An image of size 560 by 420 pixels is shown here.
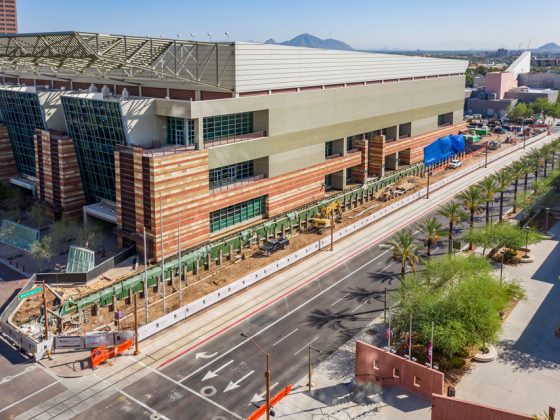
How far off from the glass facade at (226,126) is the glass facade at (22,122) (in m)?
25.1

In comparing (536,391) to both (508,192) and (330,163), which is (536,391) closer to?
(330,163)

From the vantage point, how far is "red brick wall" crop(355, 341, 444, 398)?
39.3m

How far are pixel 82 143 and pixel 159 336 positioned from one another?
34.8 meters

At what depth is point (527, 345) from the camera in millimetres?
46125

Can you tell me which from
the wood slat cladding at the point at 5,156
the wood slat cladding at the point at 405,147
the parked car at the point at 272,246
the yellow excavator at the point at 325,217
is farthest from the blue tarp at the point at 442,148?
the wood slat cladding at the point at 5,156

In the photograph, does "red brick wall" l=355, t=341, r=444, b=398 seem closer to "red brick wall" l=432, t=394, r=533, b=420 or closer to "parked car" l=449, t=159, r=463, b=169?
"red brick wall" l=432, t=394, r=533, b=420

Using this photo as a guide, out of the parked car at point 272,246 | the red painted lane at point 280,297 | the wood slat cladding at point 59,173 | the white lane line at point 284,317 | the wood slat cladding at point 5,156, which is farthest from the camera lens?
the wood slat cladding at point 5,156

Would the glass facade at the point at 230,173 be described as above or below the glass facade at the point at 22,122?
below

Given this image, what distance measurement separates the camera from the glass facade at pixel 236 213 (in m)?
71.4

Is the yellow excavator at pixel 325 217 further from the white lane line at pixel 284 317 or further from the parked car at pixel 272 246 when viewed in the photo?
the white lane line at pixel 284 317

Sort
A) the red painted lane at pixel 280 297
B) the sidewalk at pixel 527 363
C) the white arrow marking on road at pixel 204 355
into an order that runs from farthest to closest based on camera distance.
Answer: the red painted lane at pixel 280 297 → the white arrow marking on road at pixel 204 355 → the sidewalk at pixel 527 363

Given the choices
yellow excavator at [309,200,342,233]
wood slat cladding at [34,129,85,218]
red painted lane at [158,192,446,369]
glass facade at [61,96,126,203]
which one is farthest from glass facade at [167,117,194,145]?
red painted lane at [158,192,446,369]

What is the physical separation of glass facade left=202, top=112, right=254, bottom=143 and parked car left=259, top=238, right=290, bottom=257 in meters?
15.1

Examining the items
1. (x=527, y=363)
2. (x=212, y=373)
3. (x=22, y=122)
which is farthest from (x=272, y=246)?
(x=22, y=122)
